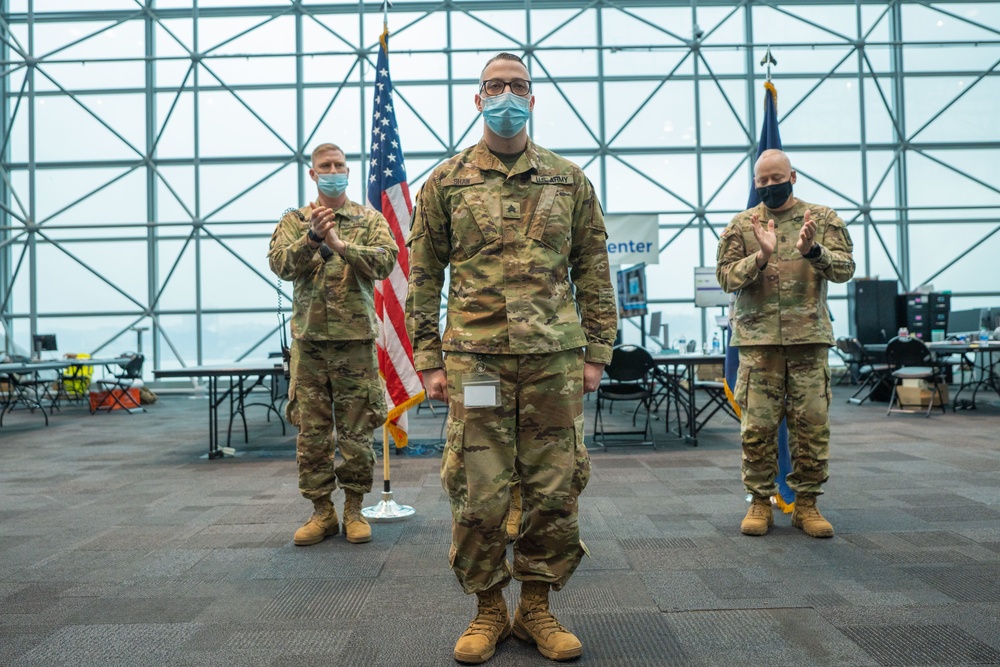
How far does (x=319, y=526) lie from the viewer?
311 centimetres

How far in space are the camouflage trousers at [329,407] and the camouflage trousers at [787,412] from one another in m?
1.64

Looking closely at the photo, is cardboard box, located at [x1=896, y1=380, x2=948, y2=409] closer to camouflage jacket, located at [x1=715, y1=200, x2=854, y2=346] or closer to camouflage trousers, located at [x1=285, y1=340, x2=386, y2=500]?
camouflage jacket, located at [x1=715, y1=200, x2=854, y2=346]

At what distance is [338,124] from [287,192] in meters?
1.46

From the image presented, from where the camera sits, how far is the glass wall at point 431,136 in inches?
475

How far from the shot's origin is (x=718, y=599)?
228 cm

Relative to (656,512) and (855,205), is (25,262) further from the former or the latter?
(855,205)

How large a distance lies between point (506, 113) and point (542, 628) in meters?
1.40

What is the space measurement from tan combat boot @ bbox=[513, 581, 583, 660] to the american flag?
70.6 inches

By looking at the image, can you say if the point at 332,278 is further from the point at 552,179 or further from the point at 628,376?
A: the point at 628,376

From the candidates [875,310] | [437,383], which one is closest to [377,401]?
[437,383]

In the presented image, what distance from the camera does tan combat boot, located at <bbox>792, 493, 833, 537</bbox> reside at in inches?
117

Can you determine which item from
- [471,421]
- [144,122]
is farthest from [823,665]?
[144,122]

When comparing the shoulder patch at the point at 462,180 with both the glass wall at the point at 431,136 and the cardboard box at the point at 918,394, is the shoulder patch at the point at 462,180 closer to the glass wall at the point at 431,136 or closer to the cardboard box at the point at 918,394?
the cardboard box at the point at 918,394

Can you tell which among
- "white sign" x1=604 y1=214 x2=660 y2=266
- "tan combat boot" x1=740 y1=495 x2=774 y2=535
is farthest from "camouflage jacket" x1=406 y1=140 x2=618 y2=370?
"white sign" x1=604 y1=214 x2=660 y2=266
